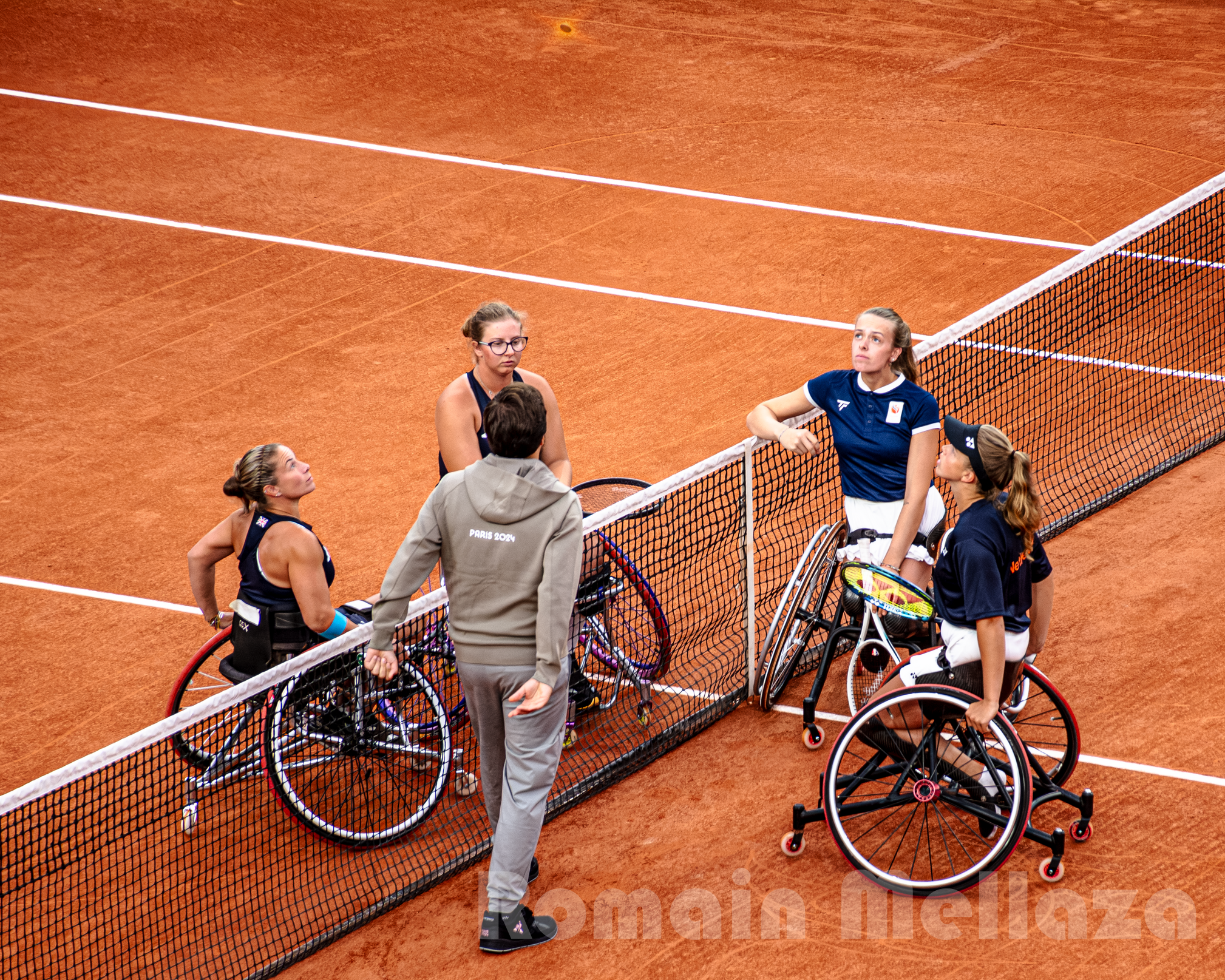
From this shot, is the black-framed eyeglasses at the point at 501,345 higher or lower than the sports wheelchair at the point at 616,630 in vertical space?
higher

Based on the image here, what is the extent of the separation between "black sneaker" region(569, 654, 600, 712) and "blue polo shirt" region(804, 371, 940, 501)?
1.63 meters

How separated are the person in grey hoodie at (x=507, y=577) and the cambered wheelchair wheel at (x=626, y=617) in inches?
44.9

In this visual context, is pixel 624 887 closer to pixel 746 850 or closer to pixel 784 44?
pixel 746 850

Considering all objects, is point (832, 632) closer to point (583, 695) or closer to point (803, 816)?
point (803, 816)

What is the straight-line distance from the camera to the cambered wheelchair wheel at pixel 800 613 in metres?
6.99

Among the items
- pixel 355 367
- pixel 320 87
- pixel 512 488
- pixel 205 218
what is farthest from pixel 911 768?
pixel 320 87

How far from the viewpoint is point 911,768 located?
19.5 feet

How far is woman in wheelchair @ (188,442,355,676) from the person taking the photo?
6.28m

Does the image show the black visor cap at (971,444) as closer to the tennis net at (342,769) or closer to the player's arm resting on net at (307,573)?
the tennis net at (342,769)

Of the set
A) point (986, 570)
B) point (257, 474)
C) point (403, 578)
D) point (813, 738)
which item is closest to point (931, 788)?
point (986, 570)

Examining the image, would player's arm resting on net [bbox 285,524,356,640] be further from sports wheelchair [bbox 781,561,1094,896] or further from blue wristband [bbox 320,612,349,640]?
sports wheelchair [bbox 781,561,1094,896]

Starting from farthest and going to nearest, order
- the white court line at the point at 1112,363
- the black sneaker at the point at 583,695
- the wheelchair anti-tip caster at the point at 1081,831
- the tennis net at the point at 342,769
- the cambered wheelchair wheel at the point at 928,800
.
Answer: the white court line at the point at 1112,363
the black sneaker at the point at 583,695
the wheelchair anti-tip caster at the point at 1081,831
the tennis net at the point at 342,769
the cambered wheelchair wheel at the point at 928,800

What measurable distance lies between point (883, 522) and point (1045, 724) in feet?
4.28

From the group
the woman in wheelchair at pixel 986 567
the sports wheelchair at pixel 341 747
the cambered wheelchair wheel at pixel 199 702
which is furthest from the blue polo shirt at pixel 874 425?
the cambered wheelchair wheel at pixel 199 702
